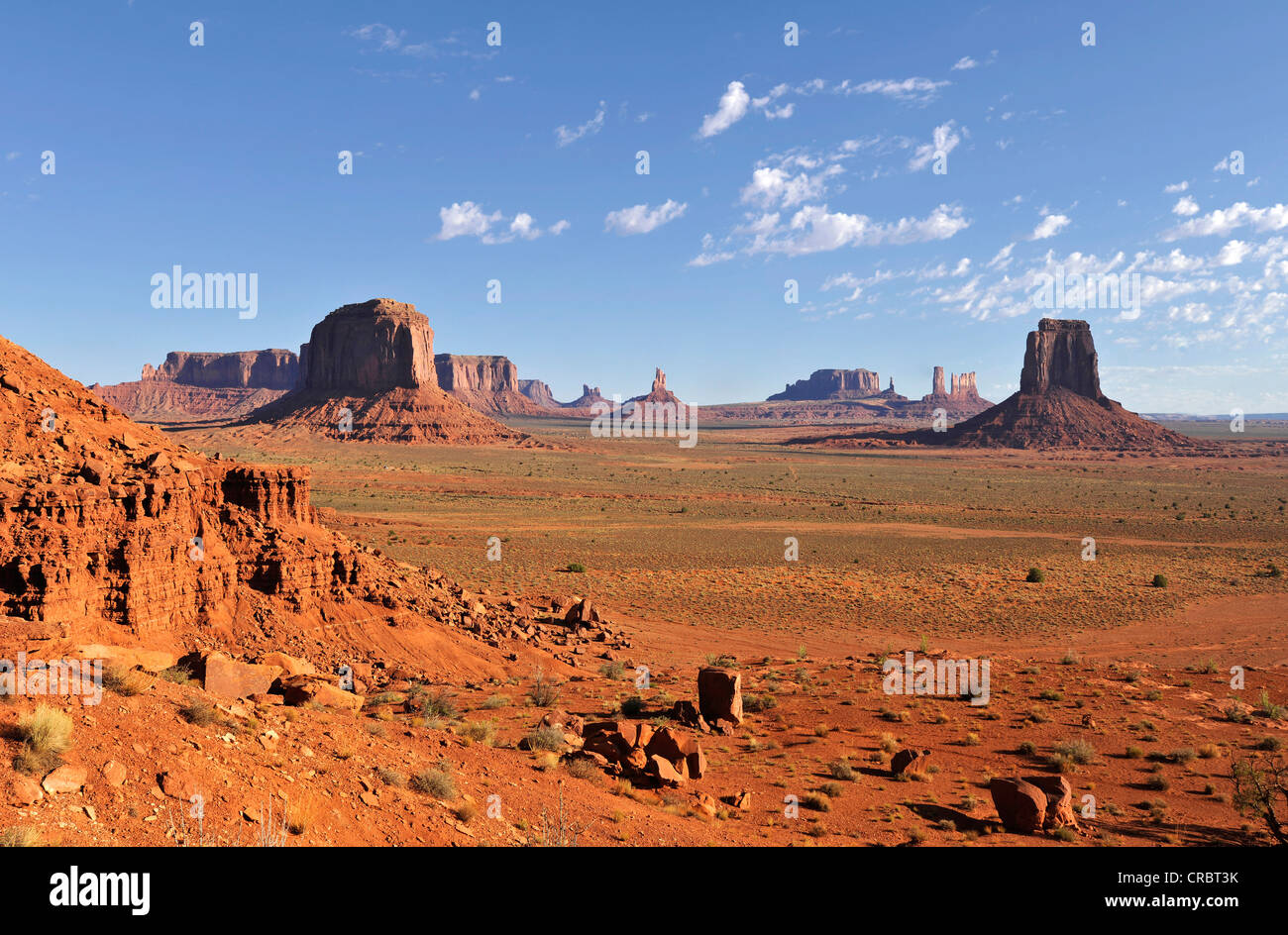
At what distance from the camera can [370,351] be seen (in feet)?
475

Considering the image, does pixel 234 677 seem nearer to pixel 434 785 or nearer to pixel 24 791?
pixel 434 785

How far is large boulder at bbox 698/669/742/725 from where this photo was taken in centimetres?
1480

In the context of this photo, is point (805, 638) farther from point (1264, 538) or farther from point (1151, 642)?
point (1264, 538)

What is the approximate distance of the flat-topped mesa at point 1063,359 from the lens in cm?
15288

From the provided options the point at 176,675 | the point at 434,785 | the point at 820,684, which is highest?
the point at 176,675

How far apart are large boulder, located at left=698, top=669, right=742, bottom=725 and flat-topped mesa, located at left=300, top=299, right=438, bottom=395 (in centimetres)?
13820

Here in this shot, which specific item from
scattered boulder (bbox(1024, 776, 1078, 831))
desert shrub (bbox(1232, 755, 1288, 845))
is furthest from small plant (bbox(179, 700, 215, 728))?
desert shrub (bbox(1232, 755, 1288, 845))

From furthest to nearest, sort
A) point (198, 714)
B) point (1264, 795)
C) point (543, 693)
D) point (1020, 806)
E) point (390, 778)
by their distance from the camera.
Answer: point (543, 693), point (1020, 806), point (1264, 795), point (390, 778), point (198, 714)

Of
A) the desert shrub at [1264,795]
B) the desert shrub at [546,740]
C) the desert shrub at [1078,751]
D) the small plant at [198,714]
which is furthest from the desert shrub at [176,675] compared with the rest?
the desert shrub at [1078,751]

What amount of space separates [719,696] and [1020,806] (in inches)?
246

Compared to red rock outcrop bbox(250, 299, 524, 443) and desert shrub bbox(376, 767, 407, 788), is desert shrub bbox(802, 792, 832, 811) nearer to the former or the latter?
desert shrub bbox(376, 767, 407, 788)

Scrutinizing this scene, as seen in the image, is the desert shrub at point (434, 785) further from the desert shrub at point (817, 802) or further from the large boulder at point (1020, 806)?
the large boulder at point (1020, 806)

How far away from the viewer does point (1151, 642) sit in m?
23.9

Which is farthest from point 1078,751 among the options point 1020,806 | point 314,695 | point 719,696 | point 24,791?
point 24,791
